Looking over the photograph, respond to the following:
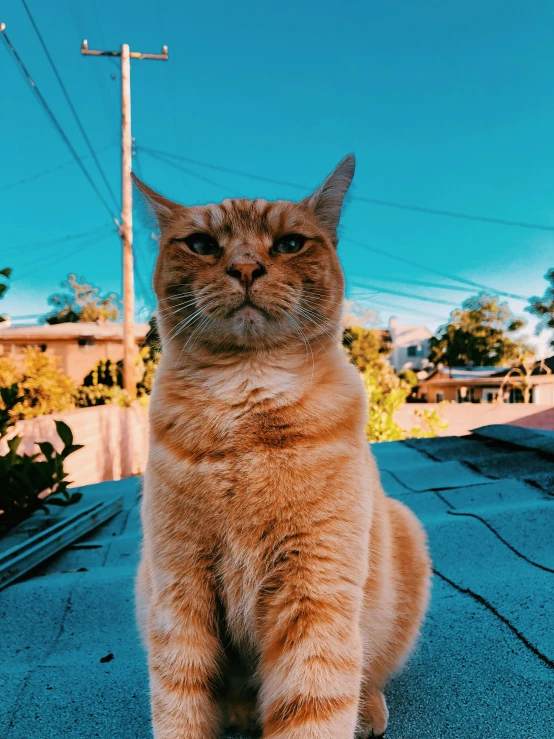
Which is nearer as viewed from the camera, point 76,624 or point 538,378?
point 76,624

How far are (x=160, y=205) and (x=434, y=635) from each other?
68.4 inches

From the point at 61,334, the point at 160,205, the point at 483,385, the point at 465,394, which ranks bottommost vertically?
the point at 465,394

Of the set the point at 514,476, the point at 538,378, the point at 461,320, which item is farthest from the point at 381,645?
the point at 461,320

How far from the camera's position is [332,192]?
5.52 ft

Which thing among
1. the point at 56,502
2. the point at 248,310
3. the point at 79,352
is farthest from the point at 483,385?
the point at 248,310

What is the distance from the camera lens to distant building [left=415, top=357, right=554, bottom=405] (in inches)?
859

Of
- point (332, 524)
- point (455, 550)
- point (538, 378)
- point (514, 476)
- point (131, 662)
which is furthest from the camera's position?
point (538, 378)

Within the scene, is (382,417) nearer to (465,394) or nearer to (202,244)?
(202,244)

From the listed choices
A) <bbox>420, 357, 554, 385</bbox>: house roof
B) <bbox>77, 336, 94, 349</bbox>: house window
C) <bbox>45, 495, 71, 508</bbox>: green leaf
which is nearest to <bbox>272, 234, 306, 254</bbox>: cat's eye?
<bbox>45, 495, 71, 508</bbox>: green leaf

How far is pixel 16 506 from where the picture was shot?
3092 mm

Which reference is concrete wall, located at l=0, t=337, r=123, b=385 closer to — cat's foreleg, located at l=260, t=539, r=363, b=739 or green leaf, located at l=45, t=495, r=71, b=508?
green leaf, located at l=45, t=495, r=71, b=508

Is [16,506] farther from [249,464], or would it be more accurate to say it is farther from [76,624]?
[249,464]

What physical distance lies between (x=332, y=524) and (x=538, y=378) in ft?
73.6

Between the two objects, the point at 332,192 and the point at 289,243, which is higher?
the point at 332,192
